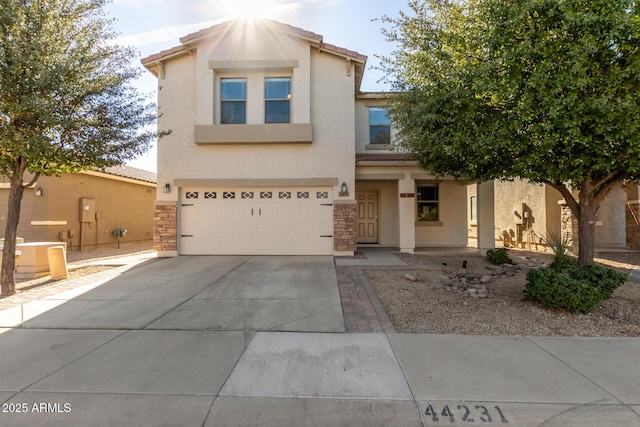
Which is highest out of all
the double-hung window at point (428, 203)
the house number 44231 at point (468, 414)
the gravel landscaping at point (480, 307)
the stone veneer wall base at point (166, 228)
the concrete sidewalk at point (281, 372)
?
the double-hung window at point (428, 203)

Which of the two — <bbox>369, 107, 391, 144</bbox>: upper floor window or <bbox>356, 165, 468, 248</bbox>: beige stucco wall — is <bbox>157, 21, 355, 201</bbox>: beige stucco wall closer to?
<bbox>369, 107, 391, 144</bbox>: upper floor window

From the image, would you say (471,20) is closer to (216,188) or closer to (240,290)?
(240,290)

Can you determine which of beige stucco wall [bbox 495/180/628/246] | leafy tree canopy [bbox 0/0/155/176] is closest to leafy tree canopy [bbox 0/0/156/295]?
leafy tree canopy [bbox 0/0/155/176]

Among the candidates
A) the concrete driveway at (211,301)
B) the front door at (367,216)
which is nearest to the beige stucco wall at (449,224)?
the front door at (367,216)

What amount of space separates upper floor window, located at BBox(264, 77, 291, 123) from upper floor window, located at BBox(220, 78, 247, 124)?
75 cm

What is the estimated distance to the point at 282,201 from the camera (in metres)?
11.2

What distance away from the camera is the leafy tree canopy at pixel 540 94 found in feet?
15.8

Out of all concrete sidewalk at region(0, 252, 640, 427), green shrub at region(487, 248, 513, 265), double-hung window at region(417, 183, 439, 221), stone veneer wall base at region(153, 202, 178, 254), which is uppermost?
double-hung window at region(417, 183, 439, 221)

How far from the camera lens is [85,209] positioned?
47.7 ft

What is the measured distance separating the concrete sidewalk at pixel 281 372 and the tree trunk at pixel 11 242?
2.74m

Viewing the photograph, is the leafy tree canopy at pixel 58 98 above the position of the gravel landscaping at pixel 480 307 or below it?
above

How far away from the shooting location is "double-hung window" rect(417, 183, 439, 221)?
14.0 meters

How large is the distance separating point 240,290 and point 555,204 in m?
13.1

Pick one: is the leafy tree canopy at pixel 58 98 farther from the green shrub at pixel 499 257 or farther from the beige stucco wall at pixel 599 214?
the beige stucco wall at pixel 599 214
